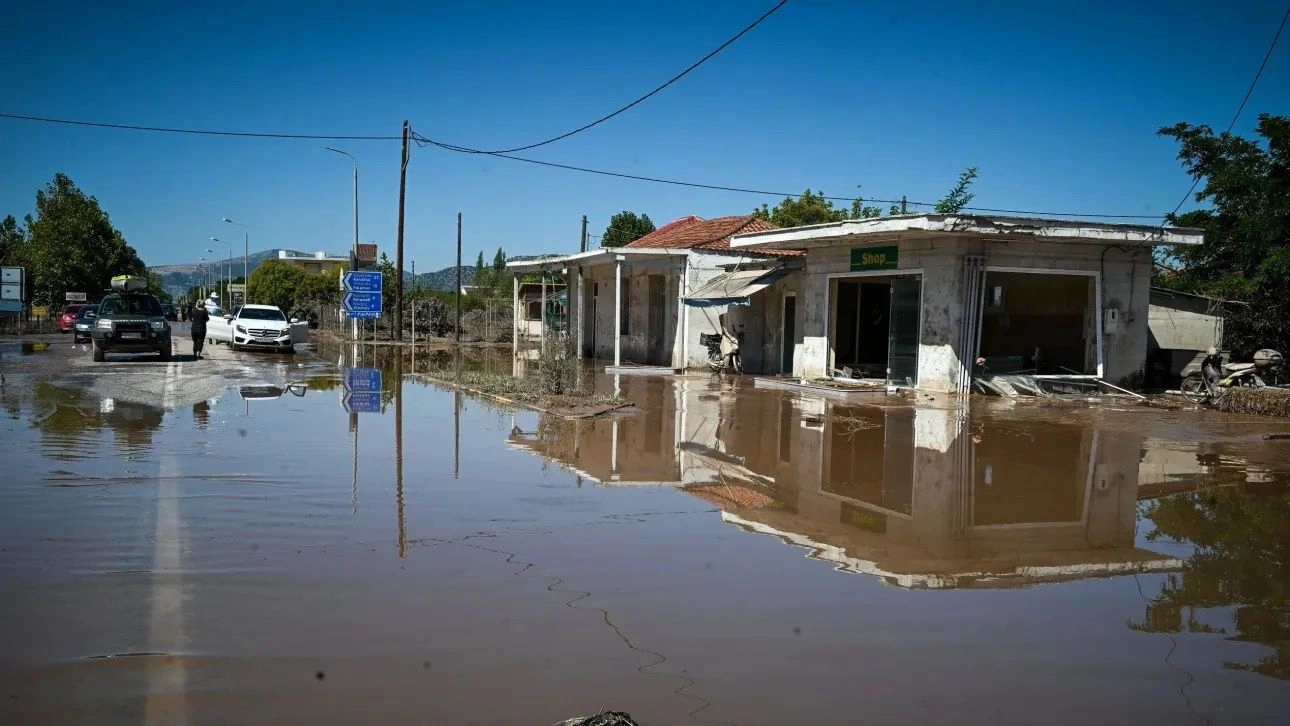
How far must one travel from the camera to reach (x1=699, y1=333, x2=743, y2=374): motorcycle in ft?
86.8

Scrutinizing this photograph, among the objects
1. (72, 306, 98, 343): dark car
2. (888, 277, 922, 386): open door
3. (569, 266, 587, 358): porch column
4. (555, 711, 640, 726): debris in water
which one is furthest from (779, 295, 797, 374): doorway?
(72, 306, 98, 343): dark car

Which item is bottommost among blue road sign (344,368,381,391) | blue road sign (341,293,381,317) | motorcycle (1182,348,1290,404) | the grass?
blue road sign (344,368,381,391)

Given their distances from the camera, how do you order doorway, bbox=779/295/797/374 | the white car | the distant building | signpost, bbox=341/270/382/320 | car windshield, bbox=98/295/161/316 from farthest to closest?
the distant building < signpost, bbox=341/270/382/320 < the white car < doorway, bbox=779/295/797/374 < car windshield, bbox=98/295/161/316

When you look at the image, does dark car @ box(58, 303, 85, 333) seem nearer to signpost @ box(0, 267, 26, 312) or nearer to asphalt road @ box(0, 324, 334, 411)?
signpost @ box(0, 267, 26, 312)

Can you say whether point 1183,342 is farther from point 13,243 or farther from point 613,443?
point 13,243

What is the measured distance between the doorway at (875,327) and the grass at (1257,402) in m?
6.09

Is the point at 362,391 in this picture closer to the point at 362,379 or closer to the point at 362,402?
the point at 362,402

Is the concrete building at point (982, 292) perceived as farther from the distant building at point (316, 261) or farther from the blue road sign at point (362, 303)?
the distant building at point (316, 261)

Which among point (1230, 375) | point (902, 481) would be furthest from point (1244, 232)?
point (902, 481)

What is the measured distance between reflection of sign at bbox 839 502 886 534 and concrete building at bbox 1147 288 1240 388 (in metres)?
17.5

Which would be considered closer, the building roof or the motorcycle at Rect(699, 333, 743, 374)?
the building roof

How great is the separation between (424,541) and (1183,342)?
76.5ft

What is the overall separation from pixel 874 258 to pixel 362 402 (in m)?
12.0

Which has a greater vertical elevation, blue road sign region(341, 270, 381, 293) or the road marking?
blue road sign region(341, 270, 381, 293)
